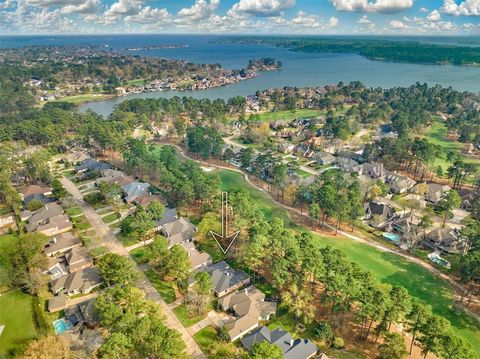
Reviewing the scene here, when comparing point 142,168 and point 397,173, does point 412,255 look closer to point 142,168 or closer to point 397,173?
→ point 397,173

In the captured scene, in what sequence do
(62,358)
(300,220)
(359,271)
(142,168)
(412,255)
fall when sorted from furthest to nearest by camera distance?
1. (142,168)
2. (300,220)
3. (412,255)
4. (359,271)
5. (62,358)

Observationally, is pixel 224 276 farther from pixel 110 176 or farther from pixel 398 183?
pixel 398 183

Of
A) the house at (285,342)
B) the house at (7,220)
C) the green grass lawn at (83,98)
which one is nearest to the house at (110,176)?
the house at (7,220)

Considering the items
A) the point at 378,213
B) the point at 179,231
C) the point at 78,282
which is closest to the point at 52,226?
the point at 78,282

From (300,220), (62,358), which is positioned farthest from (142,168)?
(62,358)

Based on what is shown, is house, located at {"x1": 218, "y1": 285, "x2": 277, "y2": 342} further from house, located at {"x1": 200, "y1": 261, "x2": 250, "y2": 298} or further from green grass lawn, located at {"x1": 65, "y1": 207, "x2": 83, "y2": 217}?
green grass lawn, located at {"x1": 65, "y1": 207, "x2": 83, "y2": 217}

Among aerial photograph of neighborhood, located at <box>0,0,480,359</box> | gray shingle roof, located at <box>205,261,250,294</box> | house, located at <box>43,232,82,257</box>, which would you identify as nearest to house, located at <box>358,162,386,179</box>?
aerial photograph of neighborhood, located at <box>0,0,480,359</box>

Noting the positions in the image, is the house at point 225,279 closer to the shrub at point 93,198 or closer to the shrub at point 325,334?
the shrub at point 325,334

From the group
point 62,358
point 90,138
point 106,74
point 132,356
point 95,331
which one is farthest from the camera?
point 106,74
